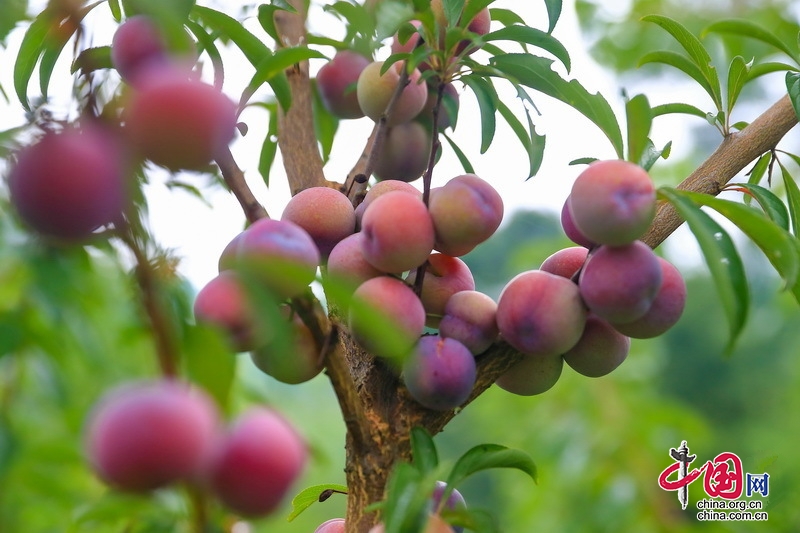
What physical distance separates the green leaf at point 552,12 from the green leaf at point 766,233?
0.62ft

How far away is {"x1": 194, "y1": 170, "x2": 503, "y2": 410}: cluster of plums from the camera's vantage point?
43cm

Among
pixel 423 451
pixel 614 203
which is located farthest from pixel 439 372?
pixel 614 203

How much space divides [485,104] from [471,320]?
0.21 metres

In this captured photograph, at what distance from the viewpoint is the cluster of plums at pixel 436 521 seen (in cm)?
43

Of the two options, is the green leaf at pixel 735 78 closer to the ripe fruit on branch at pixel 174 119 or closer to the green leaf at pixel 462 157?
the green leaf at pixel 462 157

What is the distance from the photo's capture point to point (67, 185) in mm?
247

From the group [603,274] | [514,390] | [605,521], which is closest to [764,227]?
[603,274]

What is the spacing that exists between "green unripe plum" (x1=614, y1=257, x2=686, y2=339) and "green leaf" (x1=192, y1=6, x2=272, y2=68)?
0.34 m

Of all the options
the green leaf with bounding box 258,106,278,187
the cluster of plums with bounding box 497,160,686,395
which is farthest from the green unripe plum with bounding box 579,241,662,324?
the green leaf with bounding box 258,106,278,187

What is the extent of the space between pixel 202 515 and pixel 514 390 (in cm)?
34

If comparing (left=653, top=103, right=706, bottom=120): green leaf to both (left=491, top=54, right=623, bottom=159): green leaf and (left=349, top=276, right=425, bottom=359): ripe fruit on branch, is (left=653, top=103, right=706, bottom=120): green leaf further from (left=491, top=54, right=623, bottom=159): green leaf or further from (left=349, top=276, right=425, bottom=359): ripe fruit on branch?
(left=349, top=276, right=425, bottom=359): ripe fruit on branch

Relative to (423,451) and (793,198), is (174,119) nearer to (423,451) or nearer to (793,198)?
(423,451)

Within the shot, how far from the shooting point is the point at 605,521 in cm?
159

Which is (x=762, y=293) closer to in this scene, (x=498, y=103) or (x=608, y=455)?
(x=608, y=455)
